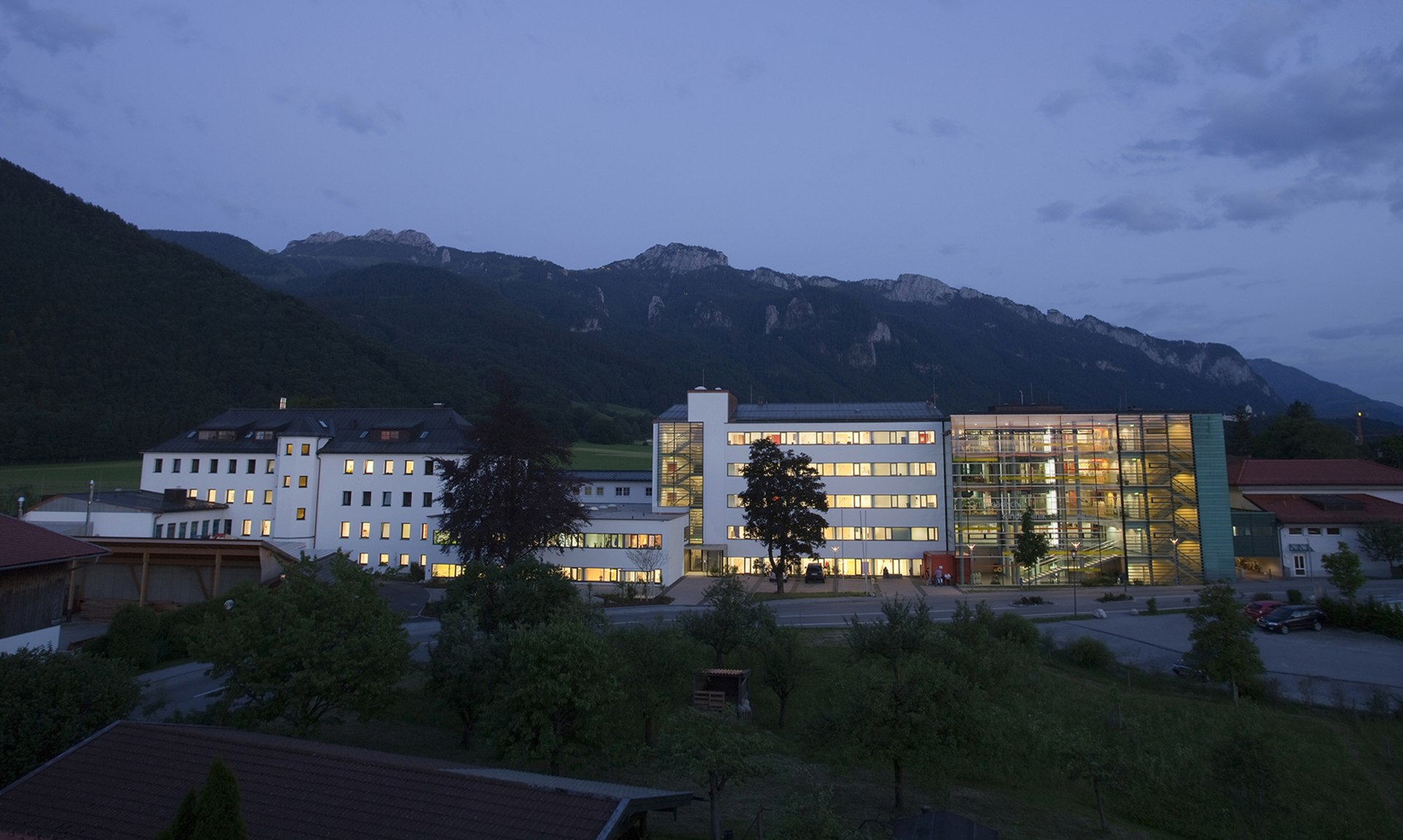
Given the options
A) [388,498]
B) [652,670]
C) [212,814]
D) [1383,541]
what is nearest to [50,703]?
[212,814]

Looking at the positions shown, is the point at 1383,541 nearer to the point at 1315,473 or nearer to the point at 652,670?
the point at 1315,473

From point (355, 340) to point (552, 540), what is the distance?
7817 centimetres

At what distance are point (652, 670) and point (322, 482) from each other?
145 feet

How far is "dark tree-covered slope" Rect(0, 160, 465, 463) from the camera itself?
8356 cm

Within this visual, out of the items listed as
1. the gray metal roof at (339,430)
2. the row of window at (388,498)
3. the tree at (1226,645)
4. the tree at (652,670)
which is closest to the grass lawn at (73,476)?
the gray metal roof at (339,430)

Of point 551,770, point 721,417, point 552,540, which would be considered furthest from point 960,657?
point 721,417

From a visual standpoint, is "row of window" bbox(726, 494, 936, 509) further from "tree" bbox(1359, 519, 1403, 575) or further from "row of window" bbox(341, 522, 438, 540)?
"tree" bbox(1359, 519, 1403, 575)

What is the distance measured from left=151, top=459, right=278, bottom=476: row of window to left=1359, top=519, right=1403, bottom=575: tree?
258 feet

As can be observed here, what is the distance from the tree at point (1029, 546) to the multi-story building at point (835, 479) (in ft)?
20.3

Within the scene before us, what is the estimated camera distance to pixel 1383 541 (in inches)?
1907

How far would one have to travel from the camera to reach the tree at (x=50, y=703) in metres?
14.6

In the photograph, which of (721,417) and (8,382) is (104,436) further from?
(721,417)

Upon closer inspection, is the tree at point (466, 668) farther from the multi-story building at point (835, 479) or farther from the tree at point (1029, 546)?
the tree at point (1029, 546)

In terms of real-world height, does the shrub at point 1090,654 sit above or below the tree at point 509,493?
below
